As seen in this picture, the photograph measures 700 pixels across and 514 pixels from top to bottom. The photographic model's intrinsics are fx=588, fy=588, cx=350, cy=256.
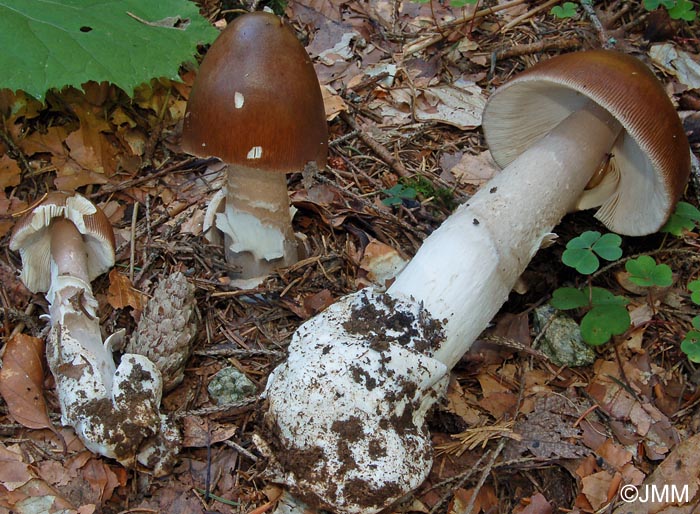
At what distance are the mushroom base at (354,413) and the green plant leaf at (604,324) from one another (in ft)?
2.76

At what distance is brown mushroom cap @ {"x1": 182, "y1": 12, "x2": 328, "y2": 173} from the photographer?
2.58 meters

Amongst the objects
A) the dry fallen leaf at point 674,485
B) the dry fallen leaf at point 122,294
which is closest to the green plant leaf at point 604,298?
the dry fallen leaf at point 674,485

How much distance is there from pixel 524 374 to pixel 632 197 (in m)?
1.24

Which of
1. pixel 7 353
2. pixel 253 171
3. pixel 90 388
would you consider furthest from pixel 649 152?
pixel 7 353

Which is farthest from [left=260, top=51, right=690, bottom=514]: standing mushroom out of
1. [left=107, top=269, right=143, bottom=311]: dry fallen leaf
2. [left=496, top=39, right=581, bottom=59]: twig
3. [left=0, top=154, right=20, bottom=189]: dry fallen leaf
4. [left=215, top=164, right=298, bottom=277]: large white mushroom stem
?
[left=0, top=154, right=20, bottom=189]: dry fallen leaf

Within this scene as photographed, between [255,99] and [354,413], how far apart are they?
1.40 meters

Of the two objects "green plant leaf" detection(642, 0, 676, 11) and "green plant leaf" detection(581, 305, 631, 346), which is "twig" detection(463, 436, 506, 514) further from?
"green plant leaf" detection(642, 0, 676, 11)

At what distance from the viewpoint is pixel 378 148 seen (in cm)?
408

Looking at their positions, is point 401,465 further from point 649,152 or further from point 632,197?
point 632,197

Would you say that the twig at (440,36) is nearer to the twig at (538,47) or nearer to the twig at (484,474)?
the twig at (538,47)

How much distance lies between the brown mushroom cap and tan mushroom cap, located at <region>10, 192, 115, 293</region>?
69cm

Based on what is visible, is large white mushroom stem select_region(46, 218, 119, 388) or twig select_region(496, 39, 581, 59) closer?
large white mushroom stem select_region(46, 218, 119, 388)

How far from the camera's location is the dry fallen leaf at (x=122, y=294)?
3.12 m

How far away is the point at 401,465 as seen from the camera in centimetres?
230
